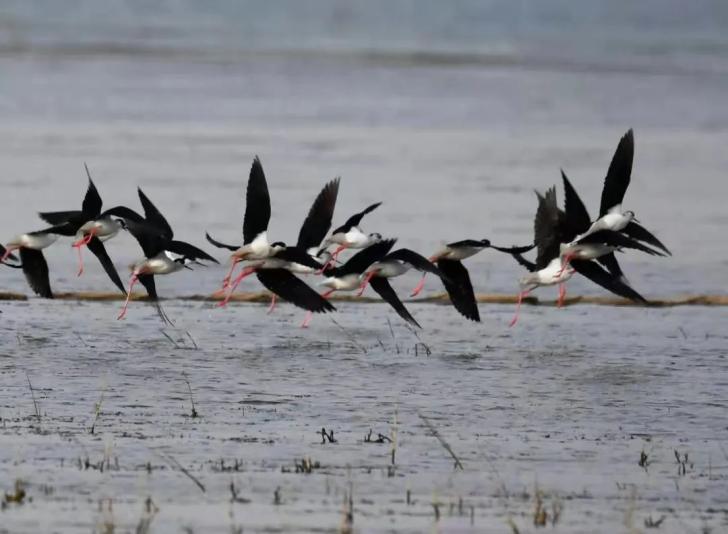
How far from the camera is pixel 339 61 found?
141 feet

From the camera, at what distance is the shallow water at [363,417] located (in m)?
8.42

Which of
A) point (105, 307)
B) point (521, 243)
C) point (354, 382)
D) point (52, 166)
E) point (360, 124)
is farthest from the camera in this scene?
point (360, 124)

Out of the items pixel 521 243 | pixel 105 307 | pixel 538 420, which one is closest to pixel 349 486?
pixel 538 420

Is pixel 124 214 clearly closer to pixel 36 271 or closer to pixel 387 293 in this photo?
pixel 36 271

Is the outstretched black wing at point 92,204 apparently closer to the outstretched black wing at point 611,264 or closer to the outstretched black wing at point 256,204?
the outstretched black wing at point 256,204

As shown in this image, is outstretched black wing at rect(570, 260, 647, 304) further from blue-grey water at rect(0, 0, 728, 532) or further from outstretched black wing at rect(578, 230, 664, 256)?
blue-grey water at rect(0, 0, 728, 532)

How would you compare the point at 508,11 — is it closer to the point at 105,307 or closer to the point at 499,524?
the point at 105,307

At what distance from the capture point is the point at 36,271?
13.0 meters

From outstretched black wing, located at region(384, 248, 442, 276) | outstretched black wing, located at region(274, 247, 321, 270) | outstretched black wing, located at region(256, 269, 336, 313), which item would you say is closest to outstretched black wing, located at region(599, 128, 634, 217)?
outstretched black wing, located at region(384, 248, 442, 276)

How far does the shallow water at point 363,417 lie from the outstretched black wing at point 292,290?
A: 1.41ft

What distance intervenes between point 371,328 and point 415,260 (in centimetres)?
163

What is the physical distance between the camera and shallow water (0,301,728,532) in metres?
8.42

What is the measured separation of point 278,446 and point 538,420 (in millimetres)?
1613

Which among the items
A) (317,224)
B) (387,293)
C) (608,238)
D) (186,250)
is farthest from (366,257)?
(608,238)
